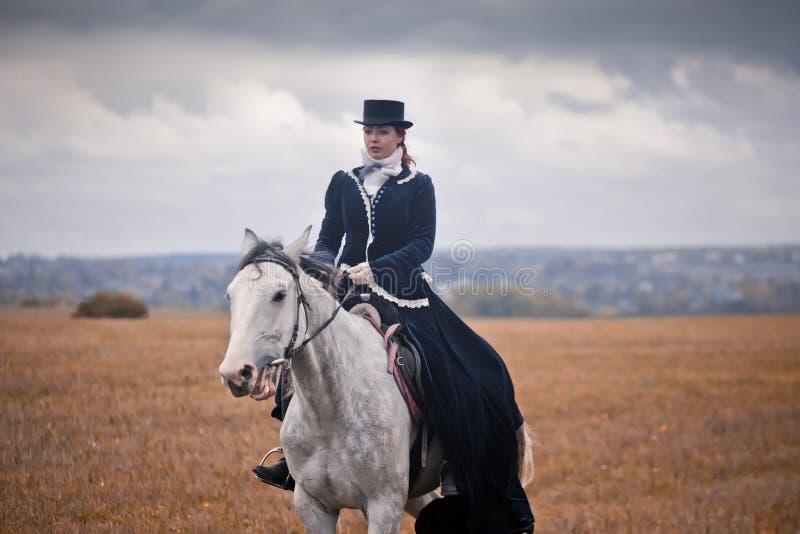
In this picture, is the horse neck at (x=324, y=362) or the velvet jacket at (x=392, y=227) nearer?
the horse neck at (x=324, y=362)

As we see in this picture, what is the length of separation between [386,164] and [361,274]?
3.51 ft

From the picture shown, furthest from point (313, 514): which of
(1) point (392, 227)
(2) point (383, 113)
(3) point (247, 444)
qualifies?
(3) point (247, 444)

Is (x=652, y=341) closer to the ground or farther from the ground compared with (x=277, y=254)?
closer to the ground

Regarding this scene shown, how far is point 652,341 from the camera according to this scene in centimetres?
4056

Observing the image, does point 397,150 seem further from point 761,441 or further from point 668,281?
point 668,281

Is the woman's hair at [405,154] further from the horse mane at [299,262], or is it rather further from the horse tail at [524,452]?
the horse tail at [524,452]

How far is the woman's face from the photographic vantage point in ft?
20.6

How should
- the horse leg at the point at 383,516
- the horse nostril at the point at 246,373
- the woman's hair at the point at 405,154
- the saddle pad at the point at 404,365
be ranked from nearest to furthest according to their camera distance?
the horse nostril at the point at 246,373
the horse leg at the point at 383,516
the saddle pad at the point at 404,365
the woman's hair at the point at 405,154

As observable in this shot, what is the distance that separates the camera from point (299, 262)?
16.8ft

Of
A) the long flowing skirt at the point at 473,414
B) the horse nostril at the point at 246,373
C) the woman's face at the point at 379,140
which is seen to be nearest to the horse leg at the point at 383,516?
the long flowing skirt at the point at 473,414

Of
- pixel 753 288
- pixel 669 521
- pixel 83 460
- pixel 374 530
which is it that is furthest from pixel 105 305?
pixel 753 288

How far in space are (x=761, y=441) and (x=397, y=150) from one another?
12.2m

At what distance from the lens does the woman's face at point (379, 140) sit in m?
6.29

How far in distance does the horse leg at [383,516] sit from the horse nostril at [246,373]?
1662mm
